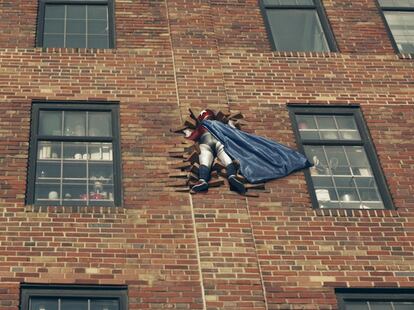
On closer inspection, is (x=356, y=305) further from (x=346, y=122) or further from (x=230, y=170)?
(x=346, y=122)

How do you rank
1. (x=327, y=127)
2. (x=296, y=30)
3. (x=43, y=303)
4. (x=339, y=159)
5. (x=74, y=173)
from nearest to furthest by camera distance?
1. (x=43, y=303)
2. (x=74, y=173)
3. (x=339, y=159)
4. (x=327, y=127)
5. (x=296, y=30)

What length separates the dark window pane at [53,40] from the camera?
16.7 m

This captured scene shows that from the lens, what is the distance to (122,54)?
16.3m

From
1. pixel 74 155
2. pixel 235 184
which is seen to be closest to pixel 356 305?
pixel 235 184

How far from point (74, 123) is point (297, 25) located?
535 cm

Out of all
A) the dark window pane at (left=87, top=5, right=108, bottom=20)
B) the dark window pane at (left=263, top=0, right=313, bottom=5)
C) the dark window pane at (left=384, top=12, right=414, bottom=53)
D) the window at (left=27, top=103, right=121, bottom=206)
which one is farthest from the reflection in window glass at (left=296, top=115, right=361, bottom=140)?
the dark window pane at (left=87, top=5, right=108, bottom=20)

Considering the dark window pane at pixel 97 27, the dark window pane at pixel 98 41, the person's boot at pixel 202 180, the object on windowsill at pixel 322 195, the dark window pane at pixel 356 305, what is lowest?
the dark window pane at pixel 356 305

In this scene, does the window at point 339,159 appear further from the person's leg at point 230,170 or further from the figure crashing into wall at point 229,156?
the person's leg at point 230,170

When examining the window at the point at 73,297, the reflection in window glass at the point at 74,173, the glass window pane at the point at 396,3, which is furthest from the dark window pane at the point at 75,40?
the glass window pane at the point at 396,3

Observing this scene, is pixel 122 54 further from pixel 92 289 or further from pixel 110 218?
pixel 92 289

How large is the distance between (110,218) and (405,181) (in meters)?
4.88

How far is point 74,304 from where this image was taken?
1215cm

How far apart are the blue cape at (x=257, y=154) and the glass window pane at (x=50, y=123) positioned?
8.17 feet

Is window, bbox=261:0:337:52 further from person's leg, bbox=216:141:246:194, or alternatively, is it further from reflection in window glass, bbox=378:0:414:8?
person's leg, bbox=216:141:246:194
